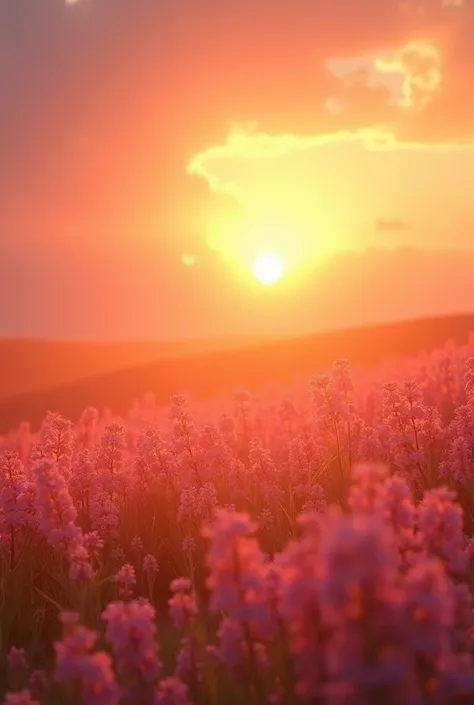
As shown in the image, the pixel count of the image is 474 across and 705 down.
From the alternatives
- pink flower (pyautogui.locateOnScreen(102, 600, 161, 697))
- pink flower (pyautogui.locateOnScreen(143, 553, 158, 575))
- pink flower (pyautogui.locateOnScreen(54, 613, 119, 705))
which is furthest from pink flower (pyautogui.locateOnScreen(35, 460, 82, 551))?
pink flower (pyautogui.locateOnScreen(54, 613, 119, 705))

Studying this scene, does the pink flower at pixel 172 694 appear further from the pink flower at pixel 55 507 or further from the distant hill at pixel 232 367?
the distant hill at pixel 232 367

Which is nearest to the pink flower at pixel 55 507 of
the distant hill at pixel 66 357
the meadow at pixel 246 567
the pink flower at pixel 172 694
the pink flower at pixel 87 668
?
the meadow at pixel 246 567

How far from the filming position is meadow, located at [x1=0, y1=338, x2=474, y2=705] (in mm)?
3041

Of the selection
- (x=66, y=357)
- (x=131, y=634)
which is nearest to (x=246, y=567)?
(x=131, y=634)

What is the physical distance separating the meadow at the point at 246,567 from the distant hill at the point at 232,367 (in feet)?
97.1

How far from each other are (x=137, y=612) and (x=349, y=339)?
169ft

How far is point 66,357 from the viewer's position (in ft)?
245

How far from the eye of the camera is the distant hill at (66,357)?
6725 cm

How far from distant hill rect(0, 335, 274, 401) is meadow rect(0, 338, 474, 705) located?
55.4 m

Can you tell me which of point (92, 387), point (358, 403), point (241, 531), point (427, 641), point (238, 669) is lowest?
point (238, 669)

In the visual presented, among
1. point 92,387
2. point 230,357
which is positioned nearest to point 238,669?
point 92,387

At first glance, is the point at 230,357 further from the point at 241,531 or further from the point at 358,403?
the point at 241,531

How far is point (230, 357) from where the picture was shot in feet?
172

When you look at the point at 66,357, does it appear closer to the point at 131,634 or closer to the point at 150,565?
the point at 150,565
